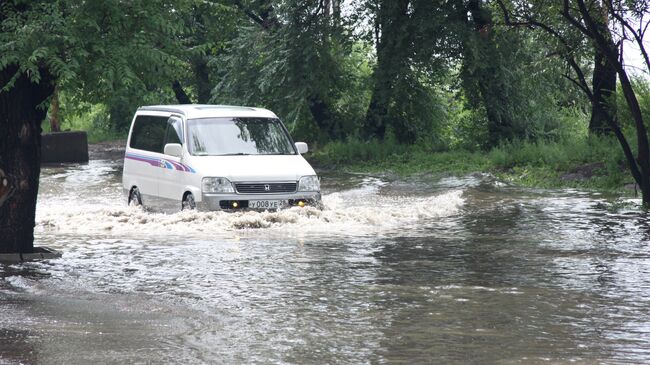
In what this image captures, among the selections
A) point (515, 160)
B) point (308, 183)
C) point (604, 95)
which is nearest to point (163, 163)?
point (308, 183)

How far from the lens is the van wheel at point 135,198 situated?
60.9 ft

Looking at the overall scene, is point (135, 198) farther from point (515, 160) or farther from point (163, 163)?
point (515, 160)

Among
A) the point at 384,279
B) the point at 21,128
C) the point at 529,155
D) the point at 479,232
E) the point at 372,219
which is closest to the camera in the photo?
the point at 384,279

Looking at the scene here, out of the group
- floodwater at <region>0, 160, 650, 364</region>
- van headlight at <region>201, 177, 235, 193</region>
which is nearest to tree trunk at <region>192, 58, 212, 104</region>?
floodwater at <region>0, 160, 650, 364</region>

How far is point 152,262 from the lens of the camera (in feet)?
43.0

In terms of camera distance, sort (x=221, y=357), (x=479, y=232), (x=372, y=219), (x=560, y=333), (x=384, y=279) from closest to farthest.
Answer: (x=221, y=357)
(x=560, y=333)
(x=384, y=279)
(x=479, y=232)
(x=372, y=219)

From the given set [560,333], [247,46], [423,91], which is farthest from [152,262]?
[247,46]

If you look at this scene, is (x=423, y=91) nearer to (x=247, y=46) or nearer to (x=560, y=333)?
(x=247, y=46)

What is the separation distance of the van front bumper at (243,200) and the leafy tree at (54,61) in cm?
336

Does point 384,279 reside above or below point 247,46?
below

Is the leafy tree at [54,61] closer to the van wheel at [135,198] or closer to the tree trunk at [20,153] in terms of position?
the tree trunk at [20,153]

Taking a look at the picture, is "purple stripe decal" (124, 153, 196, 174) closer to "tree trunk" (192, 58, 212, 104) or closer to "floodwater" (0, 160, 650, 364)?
"floodwater" (0, 160, 650, 364)

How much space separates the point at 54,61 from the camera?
11.6 meters

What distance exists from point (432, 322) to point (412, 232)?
6937 millimetres
